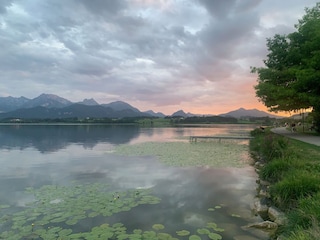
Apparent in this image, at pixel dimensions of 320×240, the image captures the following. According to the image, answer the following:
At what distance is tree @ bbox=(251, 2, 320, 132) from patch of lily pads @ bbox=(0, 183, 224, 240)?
Answer: 21463mm

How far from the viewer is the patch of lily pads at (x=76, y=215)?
246 inches

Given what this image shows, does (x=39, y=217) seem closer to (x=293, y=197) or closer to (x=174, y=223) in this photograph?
(x=174, y=223)

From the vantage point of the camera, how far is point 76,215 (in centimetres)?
757

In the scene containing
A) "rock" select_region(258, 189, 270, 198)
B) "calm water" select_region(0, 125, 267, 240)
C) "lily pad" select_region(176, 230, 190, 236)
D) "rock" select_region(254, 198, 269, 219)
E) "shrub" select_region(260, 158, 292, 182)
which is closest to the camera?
"lily pad" select_region(176, 230, 190, 236)

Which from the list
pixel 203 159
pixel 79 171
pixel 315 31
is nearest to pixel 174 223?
pixel 79 171

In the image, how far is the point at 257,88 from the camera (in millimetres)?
29922

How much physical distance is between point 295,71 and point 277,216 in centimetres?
2272

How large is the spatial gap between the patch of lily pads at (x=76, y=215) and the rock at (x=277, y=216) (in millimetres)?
1685

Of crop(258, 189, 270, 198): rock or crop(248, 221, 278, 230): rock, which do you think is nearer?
crop(248, 221, 278, 230): rock

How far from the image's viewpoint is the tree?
2453 centimetres

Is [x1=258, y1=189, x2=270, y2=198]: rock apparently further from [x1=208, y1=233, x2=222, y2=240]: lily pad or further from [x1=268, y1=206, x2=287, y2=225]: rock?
[x1=208, y1=233, x2=222, y2=240]: lily pad

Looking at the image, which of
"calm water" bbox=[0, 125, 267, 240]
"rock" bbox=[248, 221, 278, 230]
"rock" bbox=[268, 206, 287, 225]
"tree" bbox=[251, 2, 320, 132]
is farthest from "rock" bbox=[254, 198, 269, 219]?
"tree" bbox=[251, 2, 320, 132]

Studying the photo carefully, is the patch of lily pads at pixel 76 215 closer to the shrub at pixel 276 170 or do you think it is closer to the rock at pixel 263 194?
the rock at pixel 263 194

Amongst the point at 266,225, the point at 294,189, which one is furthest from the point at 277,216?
the point at 294,189
